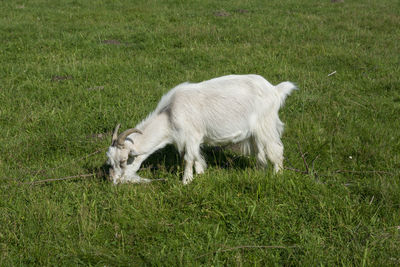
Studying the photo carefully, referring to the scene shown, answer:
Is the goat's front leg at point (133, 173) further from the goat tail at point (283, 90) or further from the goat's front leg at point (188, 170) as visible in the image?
the goat tail at point (283, 90)

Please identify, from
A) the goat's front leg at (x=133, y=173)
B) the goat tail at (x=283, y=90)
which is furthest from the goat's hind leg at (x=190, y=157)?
the goat tail at (x=283, y=90)

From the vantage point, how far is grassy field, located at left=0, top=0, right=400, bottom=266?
2.99 meters

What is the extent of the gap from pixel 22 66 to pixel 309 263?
649cm

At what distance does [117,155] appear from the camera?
3877mm

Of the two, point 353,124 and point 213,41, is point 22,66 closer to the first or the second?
point 213,41

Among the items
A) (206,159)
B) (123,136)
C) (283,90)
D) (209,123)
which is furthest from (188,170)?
(283,90)

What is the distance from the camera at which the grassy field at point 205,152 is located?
2990 millimetres

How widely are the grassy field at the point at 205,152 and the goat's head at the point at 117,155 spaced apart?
0.20 m

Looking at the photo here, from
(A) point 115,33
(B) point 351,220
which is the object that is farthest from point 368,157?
(A) point 115,33

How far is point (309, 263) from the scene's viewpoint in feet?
8.83

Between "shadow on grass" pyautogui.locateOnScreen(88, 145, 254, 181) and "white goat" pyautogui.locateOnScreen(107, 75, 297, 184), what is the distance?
0.85ft

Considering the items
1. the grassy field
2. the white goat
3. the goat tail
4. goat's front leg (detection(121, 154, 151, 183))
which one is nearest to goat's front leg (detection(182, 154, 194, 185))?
the white goat

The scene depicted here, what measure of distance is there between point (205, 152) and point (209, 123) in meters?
0.86

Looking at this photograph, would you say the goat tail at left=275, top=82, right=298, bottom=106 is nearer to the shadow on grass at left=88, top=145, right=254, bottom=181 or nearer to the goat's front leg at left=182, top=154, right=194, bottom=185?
the shadow on grass at left=88, top=145, right=254, bottom=181
